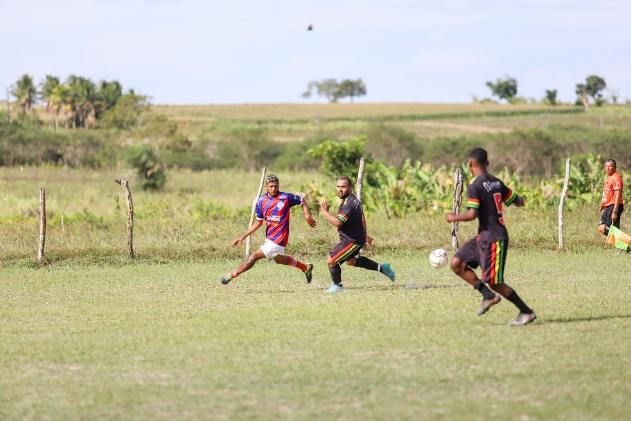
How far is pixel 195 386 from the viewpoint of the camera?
7.70 metres

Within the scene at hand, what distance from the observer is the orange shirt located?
59.6 feet

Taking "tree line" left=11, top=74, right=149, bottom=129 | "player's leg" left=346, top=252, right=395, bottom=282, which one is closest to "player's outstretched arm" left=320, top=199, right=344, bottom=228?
"player's leg" left=346, top=252, right=395, bottom=282

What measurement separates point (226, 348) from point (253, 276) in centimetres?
730

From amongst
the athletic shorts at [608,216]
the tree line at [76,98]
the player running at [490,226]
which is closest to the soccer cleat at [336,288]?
the player running at [490,226]

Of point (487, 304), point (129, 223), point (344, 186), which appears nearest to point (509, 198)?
point (487, 304)

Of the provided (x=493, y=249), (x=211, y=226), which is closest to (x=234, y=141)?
(x=211, y=226)

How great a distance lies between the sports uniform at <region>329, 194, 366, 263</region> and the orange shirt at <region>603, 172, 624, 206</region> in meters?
6.89

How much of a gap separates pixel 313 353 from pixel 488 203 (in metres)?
2.67

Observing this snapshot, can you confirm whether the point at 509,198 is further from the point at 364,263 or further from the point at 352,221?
the point at 364,263

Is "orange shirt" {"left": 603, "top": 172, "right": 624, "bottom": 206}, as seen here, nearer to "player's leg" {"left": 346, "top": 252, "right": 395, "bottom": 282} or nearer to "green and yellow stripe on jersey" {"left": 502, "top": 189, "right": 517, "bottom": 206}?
"player's leg" {"left": 346, "top": 252, "right": 395, "bottom": 282}

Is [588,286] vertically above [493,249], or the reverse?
[493,249]

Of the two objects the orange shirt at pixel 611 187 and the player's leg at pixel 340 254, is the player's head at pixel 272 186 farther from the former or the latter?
the orange shirt at pixel 611 187

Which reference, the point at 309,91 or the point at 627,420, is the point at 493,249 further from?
the point at 309,91

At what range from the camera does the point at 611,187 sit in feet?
60.1
